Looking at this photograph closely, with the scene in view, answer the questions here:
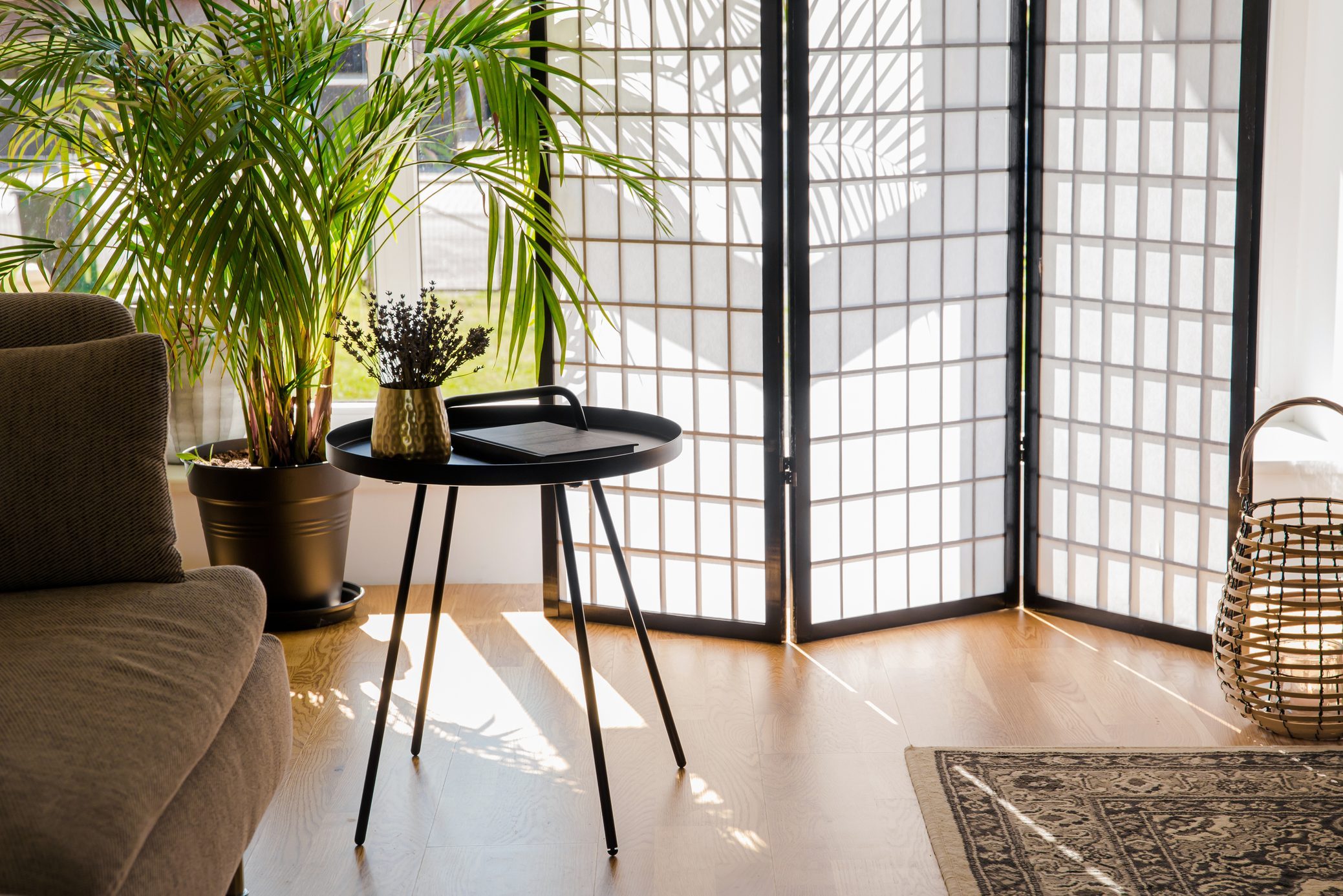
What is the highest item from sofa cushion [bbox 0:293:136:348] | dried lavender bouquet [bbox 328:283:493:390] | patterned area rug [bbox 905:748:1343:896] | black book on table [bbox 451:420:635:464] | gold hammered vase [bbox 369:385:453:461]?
sofa cushion [bbox 0:293:136:348]

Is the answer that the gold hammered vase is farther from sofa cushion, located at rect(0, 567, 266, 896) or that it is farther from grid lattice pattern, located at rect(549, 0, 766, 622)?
grid lattice pattern, located at rect(549, 0, 766, 622)

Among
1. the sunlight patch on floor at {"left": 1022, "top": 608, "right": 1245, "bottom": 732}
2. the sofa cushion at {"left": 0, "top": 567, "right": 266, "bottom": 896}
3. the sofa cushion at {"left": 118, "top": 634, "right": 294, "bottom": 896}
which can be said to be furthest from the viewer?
the sunlight patch on floor at {"left": 1022, "top": 608, "right": 1245, "bottom": 732}

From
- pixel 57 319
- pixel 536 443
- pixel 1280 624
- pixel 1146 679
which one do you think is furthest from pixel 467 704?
pixel 1280 624

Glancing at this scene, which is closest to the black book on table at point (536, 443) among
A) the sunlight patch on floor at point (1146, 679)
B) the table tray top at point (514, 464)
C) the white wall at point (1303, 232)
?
the table tray top at point (514, 464)

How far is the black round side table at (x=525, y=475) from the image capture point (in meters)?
2.22

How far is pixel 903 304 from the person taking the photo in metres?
3.42

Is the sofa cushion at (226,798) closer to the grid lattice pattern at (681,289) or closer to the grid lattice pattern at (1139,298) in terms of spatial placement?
the grid lattice pattern at (681,289)

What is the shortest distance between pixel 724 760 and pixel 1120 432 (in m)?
1.40

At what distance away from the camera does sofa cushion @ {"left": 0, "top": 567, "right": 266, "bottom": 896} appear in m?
1.46

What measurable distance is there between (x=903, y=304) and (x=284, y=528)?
1697 mm

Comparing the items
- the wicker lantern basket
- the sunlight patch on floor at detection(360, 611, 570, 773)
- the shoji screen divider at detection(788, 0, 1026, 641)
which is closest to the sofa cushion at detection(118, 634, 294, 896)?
the sunlight patch on floor at detection(360, 611, 570, 773)

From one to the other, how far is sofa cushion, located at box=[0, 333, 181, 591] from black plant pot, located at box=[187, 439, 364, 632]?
1.26 m

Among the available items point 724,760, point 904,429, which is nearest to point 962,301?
point 904,429

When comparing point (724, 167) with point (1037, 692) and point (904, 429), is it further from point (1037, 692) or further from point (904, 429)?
point (1037, 692)
